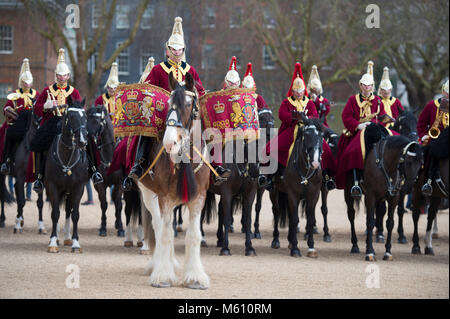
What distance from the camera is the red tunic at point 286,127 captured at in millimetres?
12977

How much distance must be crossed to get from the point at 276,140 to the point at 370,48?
2229 cm

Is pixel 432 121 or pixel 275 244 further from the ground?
pixel 432 121

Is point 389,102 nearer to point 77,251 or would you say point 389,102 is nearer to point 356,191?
point 356,191

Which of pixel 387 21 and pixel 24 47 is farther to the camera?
pixel 24 47

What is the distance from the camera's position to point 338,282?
996 centimetres

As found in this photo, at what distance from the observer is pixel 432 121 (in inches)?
539

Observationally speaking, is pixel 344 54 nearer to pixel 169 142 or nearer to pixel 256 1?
pixel 256 1

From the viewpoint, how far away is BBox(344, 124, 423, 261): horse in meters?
11.9

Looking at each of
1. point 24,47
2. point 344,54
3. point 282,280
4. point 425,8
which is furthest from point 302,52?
point 282,280

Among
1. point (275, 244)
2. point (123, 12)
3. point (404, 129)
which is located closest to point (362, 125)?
point (404, 129)

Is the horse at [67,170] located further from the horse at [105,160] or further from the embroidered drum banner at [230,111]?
the embroidered drum banner at [230,111]

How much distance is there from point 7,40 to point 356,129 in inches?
1286

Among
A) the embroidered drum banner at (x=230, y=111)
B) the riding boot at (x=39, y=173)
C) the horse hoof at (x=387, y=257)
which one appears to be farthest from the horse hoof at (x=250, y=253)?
the riding boot at (x=39, y=173)

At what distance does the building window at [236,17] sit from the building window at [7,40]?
13041 millimetres
